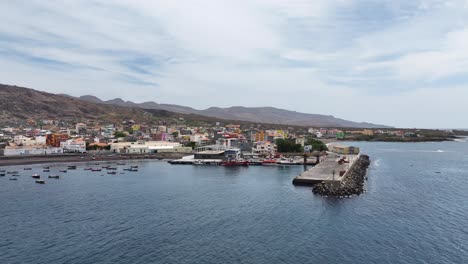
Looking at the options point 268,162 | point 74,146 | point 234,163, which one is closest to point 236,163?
point 234,163

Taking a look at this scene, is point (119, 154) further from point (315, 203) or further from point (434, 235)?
point (434, 235)

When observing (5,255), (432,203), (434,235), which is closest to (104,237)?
(5,255)

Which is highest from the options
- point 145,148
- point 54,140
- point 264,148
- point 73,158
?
point 54,140

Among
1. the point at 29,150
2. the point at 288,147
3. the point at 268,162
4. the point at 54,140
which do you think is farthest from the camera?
the point at 54,140

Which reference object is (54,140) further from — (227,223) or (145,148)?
(227,223)

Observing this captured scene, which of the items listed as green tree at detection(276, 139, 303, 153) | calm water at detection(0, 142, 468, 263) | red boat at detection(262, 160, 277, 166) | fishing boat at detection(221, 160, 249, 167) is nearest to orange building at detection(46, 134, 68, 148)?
fishing boat at detection(221, 160, 249, 167)

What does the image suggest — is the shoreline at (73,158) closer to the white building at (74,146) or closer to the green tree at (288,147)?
the white building at (74,146)

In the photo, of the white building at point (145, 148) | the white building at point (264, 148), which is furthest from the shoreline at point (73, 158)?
the white building at point (264, 148)

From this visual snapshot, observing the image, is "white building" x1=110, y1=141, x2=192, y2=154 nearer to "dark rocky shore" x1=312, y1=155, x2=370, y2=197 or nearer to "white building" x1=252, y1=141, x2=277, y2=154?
"white building" x1=252, y1=141, x2=277, y2=154
